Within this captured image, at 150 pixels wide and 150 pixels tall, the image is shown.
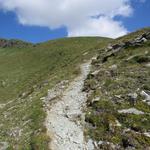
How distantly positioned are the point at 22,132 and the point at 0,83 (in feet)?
150

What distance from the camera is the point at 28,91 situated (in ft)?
167

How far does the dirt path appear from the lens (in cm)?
2637

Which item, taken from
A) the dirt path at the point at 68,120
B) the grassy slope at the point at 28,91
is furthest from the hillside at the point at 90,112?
the grassy slope at the point at 28,91

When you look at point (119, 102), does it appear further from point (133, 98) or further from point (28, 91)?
point (28, 91)

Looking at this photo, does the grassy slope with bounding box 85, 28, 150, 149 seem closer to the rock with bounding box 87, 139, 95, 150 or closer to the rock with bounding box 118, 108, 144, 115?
the rock with bounding box 118, 108, 144, 115

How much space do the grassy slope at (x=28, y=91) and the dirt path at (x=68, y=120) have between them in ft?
3.11

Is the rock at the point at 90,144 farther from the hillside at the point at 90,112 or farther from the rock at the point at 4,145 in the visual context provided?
the rock at the point at 4,145

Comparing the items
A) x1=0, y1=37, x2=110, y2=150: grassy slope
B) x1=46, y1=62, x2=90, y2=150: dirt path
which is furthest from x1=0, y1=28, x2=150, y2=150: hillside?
x1=0, y1=37, x2=110, y2=150: grassy slope

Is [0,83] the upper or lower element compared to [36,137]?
lower

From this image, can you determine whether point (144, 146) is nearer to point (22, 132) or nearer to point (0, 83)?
point (22, 132)

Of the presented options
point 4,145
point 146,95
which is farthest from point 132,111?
point 4,145

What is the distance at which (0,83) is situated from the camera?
73750 millimetres

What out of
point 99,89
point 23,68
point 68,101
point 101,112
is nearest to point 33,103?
point 68,101

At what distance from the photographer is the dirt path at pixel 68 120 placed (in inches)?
1038
